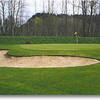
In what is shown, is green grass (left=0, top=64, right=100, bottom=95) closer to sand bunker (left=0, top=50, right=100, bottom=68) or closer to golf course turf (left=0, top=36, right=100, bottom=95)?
golf course turf (left=0, top=36, right=100, bottom=95)

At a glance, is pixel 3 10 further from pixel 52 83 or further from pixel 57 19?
pixel 52 83

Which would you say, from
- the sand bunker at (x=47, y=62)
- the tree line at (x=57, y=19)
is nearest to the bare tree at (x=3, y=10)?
the tree line at (x=57, y=19)

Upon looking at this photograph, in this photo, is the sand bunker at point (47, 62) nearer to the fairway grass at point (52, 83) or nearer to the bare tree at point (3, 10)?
the fairway grass at point (52, 83)

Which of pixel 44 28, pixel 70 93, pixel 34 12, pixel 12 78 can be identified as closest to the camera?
pixel 70 93

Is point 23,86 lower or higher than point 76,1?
lower

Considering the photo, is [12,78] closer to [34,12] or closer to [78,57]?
[34,12]

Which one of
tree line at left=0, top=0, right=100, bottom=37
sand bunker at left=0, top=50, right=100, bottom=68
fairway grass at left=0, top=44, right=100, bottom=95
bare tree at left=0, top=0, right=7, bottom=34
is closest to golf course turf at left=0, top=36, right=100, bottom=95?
fairway grass at left=0, top=44, right=100, bottom=95

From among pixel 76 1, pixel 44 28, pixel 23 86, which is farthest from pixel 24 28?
pixel 23 86

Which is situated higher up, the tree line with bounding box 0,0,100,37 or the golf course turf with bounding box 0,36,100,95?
the tree line with bounding box 0,0,100,37

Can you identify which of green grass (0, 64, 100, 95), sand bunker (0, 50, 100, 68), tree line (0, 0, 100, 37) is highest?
tree line (0, 0, 100, 37)
